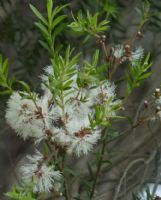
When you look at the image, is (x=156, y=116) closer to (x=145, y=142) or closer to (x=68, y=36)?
(x=68, y=36)

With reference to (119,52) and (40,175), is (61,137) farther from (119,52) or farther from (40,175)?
(119,52)

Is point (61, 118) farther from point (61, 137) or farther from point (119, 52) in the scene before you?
point (119, 52)

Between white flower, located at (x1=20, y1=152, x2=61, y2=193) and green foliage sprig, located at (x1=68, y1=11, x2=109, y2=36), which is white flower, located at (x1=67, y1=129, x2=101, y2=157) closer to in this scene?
white flower, located at (x1=20, y1=152, x2=61, y2=193)

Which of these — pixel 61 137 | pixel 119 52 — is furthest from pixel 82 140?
pixel 119 52

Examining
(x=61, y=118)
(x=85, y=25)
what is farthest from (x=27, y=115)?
(x=85, y=25)

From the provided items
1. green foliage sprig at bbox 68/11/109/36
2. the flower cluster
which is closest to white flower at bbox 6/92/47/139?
the flower cluster

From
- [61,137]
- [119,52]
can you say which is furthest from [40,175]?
[119,52]

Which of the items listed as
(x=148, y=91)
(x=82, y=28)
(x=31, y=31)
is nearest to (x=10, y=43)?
(x=31, y=31)

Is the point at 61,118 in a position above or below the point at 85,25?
below

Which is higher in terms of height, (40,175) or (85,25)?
(85,25)

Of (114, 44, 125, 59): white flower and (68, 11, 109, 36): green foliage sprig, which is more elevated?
(68, 11, 109, 36): green foliage sprig
